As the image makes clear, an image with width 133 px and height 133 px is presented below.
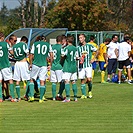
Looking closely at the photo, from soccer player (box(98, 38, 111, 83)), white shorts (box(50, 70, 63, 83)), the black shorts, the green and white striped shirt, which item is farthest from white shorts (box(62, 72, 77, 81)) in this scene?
soccer player (box(98, 38, 111, 83))

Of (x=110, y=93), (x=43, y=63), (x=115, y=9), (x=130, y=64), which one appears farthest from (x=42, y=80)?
(x=115, y=9)

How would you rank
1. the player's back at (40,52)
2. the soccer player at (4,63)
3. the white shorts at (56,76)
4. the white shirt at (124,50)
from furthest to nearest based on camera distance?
1. the white shirt at (124,50)
2. the white shorts at (56,76)
3. the soccer player at (4,63)
4. the player's back at (40,52)

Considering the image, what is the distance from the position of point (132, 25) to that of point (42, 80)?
5358 centimetres

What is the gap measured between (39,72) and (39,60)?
0.40 metres

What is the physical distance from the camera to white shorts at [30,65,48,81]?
16.2 metres

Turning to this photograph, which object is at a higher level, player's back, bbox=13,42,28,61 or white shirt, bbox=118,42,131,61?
player's back, bbox=13,42,28,61

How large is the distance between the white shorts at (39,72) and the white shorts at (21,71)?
303mm

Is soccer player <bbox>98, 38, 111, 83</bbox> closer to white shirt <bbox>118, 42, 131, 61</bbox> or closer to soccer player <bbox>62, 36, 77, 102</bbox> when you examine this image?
white shirt <bbox>118, 42, 131, 61</bbox>

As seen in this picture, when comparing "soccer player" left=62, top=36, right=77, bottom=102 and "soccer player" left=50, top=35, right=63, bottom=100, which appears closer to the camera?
"soccer player" left=62, top=36, right=77, bottom=102

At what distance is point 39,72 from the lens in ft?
53.3

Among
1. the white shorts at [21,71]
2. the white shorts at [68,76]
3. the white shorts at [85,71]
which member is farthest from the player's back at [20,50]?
the white shorts at [85,71]

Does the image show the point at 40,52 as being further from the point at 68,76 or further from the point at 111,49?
the point at 111,49

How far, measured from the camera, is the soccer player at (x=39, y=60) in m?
16.0

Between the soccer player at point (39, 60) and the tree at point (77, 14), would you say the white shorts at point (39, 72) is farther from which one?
the tree at point (77, 14)
